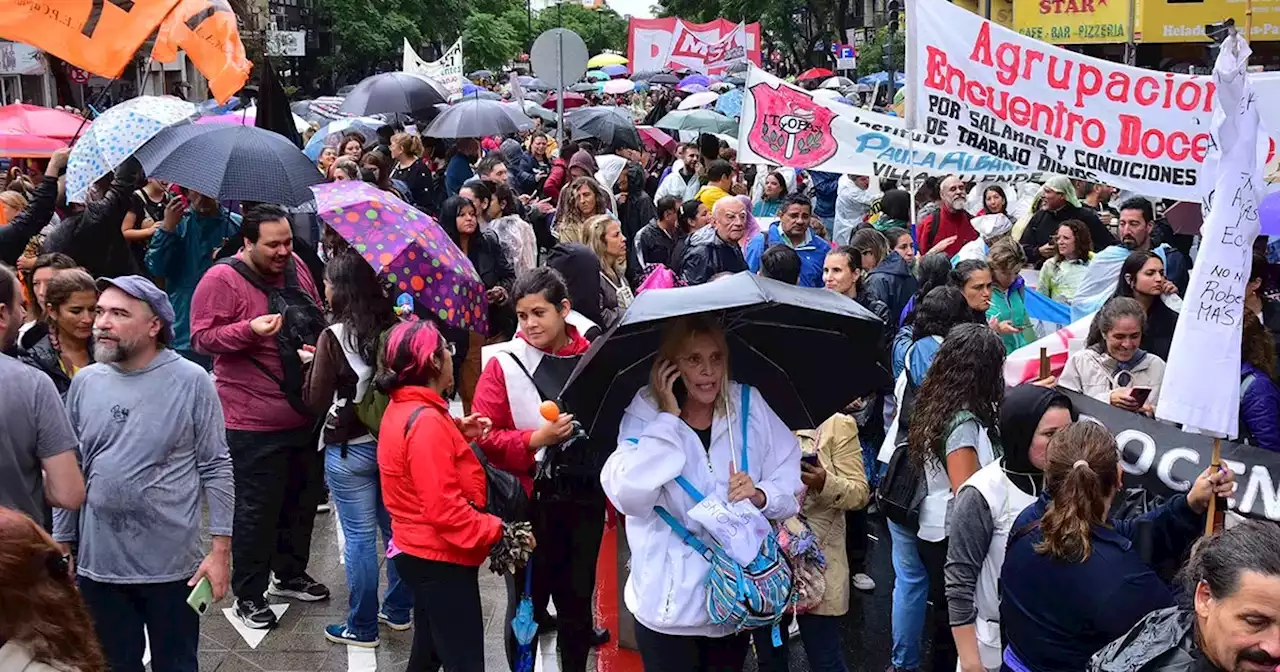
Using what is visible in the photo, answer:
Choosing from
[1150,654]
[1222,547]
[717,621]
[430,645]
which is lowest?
[430,645]

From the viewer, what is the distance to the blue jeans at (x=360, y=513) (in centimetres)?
587

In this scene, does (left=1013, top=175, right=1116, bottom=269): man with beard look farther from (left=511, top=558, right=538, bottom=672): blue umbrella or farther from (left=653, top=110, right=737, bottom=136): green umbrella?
(left=653, top=110, right=737, bottom=136): green umbrella

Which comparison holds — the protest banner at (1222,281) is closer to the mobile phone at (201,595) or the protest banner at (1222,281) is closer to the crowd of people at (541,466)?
the crowd of people at (541,466)

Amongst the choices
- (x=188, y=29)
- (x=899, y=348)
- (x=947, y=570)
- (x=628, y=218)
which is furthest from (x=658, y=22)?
(x=947, y=570)

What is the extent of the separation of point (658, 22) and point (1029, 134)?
28205 mm

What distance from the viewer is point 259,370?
6.12 m

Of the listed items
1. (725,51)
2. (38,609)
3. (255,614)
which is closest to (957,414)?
(38,609)

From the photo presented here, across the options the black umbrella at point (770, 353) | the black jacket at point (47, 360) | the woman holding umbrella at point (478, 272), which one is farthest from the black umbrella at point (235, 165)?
the black umbrella at point (770, 353)

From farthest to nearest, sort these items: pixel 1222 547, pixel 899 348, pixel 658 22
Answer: pixel 658 22, pixel 899 348, pixel 1222 547

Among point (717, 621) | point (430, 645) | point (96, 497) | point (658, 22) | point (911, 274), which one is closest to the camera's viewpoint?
point (717, 621)

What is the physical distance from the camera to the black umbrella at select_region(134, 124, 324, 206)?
255 inches

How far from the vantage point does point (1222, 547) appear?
2943mm

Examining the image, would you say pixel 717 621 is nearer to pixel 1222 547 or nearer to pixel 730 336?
pixel 730 336

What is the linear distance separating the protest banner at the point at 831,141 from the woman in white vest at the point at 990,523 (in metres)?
4.87
